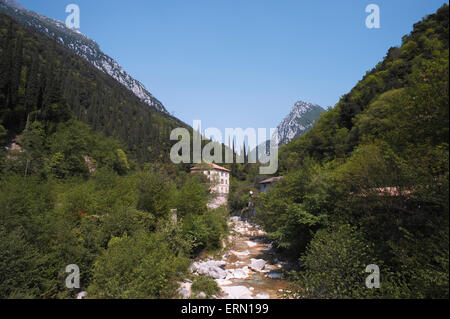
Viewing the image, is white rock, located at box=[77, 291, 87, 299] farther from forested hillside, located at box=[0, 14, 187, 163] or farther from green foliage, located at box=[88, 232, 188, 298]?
forested hillside, located at box=[0, 14, 187, 163]

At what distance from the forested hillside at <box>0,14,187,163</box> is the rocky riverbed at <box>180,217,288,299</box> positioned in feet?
132

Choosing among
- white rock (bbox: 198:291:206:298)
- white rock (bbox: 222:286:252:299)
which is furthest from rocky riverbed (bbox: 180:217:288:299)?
white rock (bbox: 198:291:206:298)

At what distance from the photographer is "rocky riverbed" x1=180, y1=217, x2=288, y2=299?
41.4 ft

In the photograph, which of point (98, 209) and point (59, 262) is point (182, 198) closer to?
point (98, 209)

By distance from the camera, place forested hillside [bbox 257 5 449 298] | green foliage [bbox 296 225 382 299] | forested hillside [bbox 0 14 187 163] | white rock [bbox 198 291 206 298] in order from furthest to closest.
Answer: forested hillside [bbox 0 14 187 163] < white rock [bbox 198 291 206 298] < green foliage [bbox 296 225 382 299] < forested hillside [bbox 257 5 449 298]

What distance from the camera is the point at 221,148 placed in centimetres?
10275

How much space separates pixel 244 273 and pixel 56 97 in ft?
161

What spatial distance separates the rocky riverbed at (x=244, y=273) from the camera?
12604mm

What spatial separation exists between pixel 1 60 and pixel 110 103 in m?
56.9

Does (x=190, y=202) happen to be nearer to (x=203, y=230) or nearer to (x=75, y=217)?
(x=203, y=230)

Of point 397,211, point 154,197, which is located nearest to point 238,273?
point 154,197

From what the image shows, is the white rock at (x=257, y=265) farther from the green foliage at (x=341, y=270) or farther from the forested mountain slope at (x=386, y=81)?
the forested mountain slope at (x=386, y=81)

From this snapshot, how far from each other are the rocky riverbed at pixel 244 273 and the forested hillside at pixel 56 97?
1587 inches
